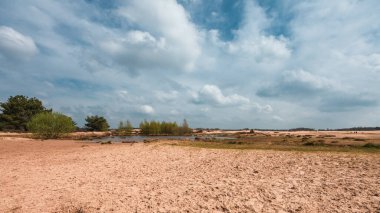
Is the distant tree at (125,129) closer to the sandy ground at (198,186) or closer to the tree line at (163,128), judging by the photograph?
the tree line at (163,128)

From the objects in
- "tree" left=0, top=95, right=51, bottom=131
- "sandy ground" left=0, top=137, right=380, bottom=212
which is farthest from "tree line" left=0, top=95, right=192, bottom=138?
"sandy ground" left=0, top=137, right=380, bottom=212

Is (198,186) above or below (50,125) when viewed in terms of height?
below

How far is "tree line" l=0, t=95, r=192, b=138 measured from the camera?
71.3 metres

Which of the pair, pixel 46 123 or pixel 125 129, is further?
pixel 125 129

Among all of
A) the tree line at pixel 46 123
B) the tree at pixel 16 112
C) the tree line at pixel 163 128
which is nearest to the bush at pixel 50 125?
the tree line at pixel 46 123

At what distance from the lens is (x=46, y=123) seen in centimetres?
7156

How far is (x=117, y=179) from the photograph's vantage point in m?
16.8

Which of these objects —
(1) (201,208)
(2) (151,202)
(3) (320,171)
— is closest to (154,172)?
(2) (151,202)

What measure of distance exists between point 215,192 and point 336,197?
16.5 feet

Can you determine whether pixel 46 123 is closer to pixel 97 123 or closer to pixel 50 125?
pixel 50 125

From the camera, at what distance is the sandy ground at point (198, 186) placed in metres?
11.6

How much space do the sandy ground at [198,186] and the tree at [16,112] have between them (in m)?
89.4

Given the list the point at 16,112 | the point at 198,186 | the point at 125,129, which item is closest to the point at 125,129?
Result: the point at 125,129

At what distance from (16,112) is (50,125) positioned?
3819 centimetres
